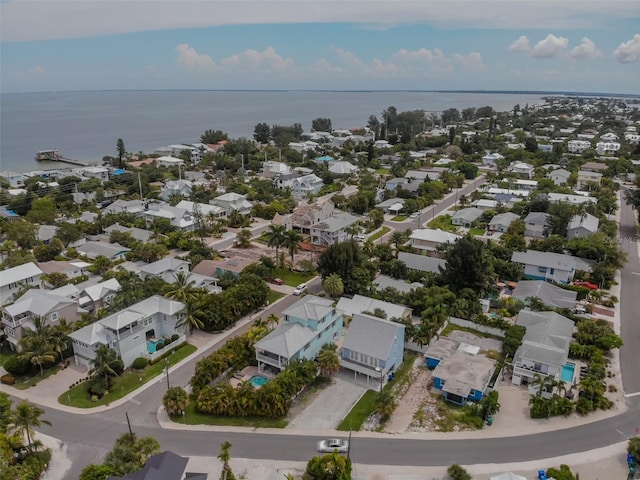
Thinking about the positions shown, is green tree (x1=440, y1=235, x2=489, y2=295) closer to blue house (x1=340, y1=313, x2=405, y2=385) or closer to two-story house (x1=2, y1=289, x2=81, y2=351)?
blue house (x1=340, y1=313, x2=405, y2=385)

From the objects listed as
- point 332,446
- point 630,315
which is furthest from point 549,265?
point 332,446

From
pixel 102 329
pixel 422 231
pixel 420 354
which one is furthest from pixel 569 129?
pixel 102 329

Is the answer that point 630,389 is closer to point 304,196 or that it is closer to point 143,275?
point 143,275

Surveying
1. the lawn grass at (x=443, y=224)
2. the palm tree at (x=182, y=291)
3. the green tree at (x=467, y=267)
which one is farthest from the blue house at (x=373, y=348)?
the lawn grass at (x=443, y=224)

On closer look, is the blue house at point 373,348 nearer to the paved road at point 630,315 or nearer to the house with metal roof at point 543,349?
the house with metal roof at point 543,349

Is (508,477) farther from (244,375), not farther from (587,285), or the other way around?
(587,285)

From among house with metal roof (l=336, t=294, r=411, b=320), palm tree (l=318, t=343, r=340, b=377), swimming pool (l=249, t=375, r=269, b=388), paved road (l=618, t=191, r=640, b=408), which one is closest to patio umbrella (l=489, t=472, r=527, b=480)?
paved road (l=618, t=191, r=640, b=408)

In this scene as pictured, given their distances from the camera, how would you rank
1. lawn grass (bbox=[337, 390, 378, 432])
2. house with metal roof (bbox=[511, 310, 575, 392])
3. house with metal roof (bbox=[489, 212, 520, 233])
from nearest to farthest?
lawn grass (bbox=[337, 390, 378, 432]) → house with metal roof (bbox=[511, 310, 575, 392]) → house with metal roof (bbox=[489, 212, 520, 233])
